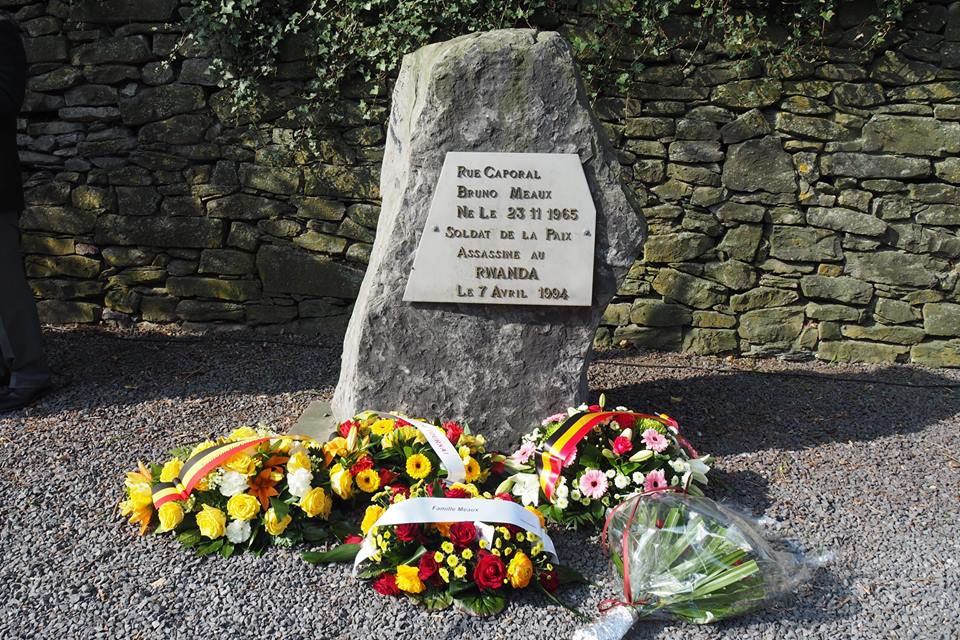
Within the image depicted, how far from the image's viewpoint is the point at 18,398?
4074 mm

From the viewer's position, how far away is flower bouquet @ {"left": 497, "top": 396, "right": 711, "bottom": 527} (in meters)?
3.04

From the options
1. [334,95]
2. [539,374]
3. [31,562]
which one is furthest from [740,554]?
[334,95]

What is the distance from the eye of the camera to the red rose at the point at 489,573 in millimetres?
2549

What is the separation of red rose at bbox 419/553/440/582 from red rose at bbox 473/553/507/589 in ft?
0.42

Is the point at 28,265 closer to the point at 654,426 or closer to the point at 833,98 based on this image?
the point at 654,426

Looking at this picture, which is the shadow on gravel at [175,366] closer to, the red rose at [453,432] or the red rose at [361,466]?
the red rose at [453,432]

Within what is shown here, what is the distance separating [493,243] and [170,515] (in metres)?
1.60

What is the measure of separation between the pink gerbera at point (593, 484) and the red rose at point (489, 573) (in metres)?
0.57

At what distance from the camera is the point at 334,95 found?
507 centimetres

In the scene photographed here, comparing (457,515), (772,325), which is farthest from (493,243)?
(772,325)

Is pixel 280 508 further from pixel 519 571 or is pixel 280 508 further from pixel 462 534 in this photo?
pixel 519 571

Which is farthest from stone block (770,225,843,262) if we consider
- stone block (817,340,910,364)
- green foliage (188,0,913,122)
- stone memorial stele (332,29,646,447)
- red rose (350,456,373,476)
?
red rose (350,456,373,476)

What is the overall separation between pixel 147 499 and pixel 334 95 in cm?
294

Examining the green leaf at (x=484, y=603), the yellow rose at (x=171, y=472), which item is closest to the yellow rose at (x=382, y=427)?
the yellow rose at (x=171, y=472)
